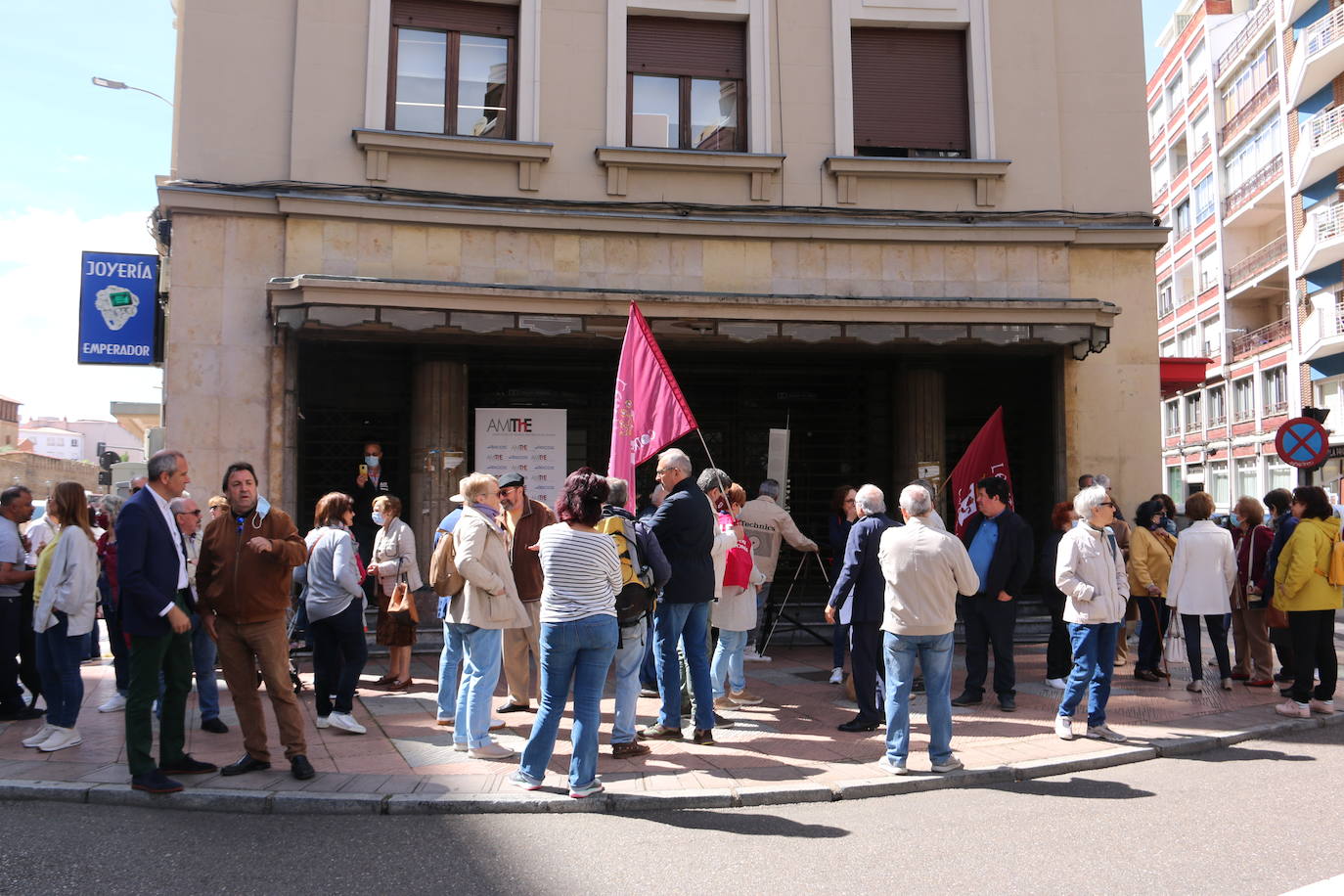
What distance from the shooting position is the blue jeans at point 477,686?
21.1ft

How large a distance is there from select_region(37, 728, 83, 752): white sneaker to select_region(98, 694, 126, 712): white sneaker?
44.7 inches

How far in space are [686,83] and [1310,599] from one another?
28.0 feet

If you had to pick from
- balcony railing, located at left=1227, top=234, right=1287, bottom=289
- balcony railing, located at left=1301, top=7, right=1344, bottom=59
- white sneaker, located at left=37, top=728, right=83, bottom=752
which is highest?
balcony railing, located at left=1301, top=7, right=1344, bottom=59

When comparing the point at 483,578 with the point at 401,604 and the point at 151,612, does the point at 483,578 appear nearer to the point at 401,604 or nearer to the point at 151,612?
the point at 151,612

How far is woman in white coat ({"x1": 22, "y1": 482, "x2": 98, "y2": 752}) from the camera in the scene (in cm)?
659

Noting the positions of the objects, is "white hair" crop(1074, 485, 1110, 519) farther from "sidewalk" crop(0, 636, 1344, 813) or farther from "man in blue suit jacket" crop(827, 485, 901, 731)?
"sidewalk" crop(0, 636, 1344, 813)

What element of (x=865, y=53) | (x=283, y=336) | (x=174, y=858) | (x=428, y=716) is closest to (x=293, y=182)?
(x=283, y=336)

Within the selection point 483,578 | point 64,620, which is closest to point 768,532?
point 483,578

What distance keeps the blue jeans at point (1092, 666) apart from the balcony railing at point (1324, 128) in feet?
98.4

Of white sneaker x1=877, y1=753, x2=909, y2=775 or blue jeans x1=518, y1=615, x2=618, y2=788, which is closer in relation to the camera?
blue jeans x1=518, y1=615, x2=618, y2=788

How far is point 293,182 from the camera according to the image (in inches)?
420

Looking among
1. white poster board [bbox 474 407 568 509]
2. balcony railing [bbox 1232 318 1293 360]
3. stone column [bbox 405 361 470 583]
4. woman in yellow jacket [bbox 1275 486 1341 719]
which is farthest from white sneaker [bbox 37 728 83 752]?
balcony railing [bbox 1232 318 1293 360]

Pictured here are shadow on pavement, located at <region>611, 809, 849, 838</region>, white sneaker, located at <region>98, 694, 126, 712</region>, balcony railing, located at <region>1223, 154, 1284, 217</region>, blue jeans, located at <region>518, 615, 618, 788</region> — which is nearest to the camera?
shadow on pavement, located at <region>611, 809, 849, 838</region>

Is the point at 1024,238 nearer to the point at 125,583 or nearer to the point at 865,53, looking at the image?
the point at 865,53
